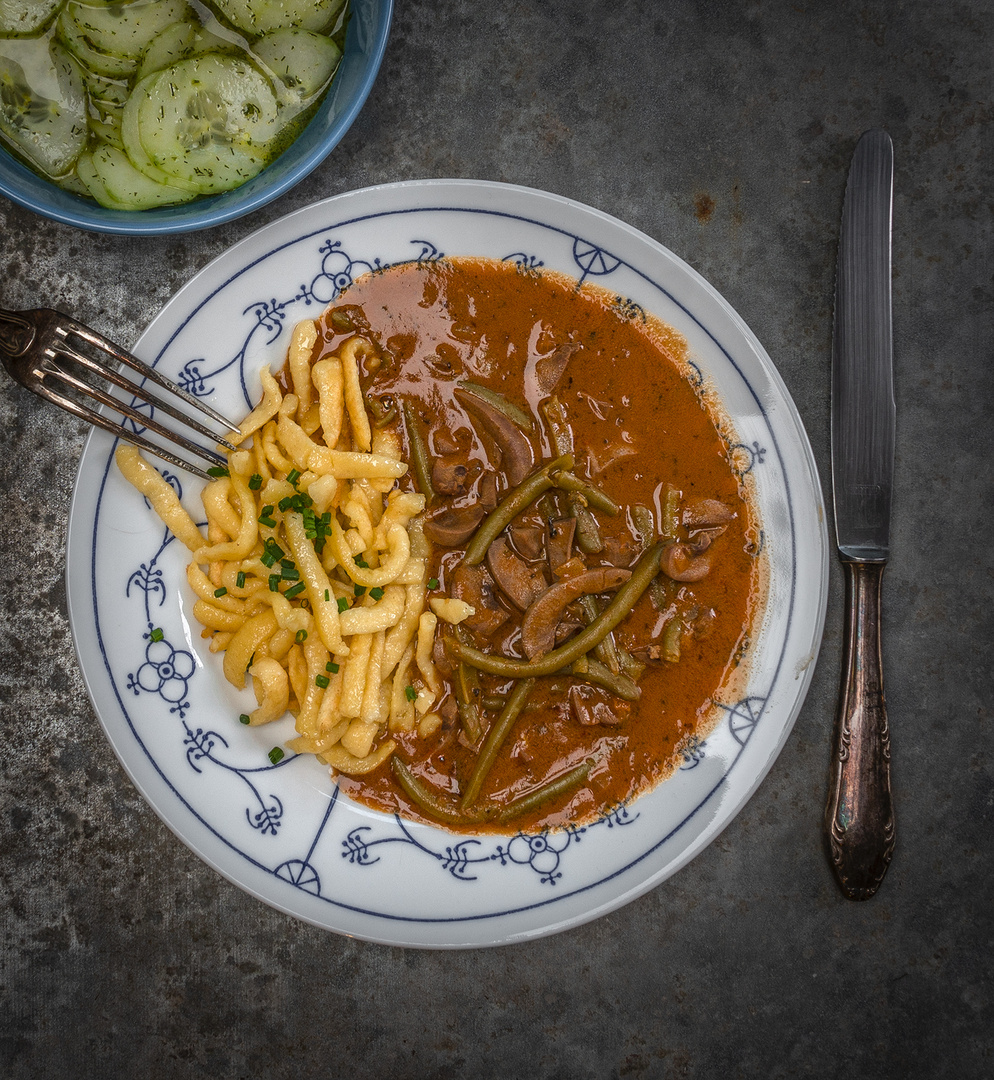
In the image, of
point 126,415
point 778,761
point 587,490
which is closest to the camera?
point 126,415

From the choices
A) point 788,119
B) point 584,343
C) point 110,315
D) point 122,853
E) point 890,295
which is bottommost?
point 122,853

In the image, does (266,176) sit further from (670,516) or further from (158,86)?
(670,516)

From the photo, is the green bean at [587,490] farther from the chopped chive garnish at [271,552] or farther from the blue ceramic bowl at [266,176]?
the blue ceramic bowl at [266,176]

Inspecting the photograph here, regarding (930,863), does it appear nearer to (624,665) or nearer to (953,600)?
(953,600)

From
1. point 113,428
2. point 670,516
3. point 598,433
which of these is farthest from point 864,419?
point 113,428

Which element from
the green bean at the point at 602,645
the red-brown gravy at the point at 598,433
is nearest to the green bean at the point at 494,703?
the red-brown gravy at the point at 598,433

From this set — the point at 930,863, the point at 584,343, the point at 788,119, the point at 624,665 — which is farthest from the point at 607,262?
the point at 930,863

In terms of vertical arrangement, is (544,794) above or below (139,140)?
below
